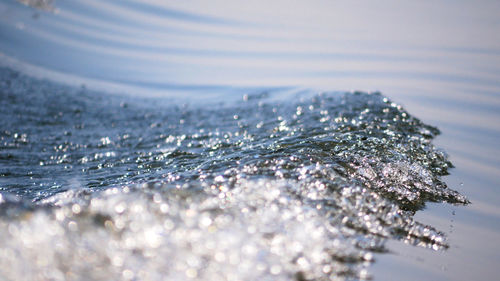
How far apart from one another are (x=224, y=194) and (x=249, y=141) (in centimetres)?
117

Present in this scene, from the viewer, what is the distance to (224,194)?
6.38 feet

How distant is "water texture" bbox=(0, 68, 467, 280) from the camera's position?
156 cm

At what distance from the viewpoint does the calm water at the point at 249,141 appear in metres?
1.65

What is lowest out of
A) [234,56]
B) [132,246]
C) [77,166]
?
[77,166]

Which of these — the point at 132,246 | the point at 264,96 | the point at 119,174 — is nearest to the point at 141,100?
the point at 264,96

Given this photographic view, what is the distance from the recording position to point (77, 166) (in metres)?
3.06

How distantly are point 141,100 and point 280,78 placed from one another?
141cm

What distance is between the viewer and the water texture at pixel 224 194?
1564mm

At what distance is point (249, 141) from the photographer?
122 inches

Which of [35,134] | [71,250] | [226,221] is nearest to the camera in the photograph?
[71,250]

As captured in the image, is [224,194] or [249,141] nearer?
[224,194]

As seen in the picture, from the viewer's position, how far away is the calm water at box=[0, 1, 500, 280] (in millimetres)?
1650

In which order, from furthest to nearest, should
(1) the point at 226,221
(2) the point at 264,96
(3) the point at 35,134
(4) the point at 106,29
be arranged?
(4) the point at 106,29 < (2) the point at 264,96 < (3) the point at 35,134 < (1) the point at 226,221

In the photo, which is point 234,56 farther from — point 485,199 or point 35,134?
point 485,199
